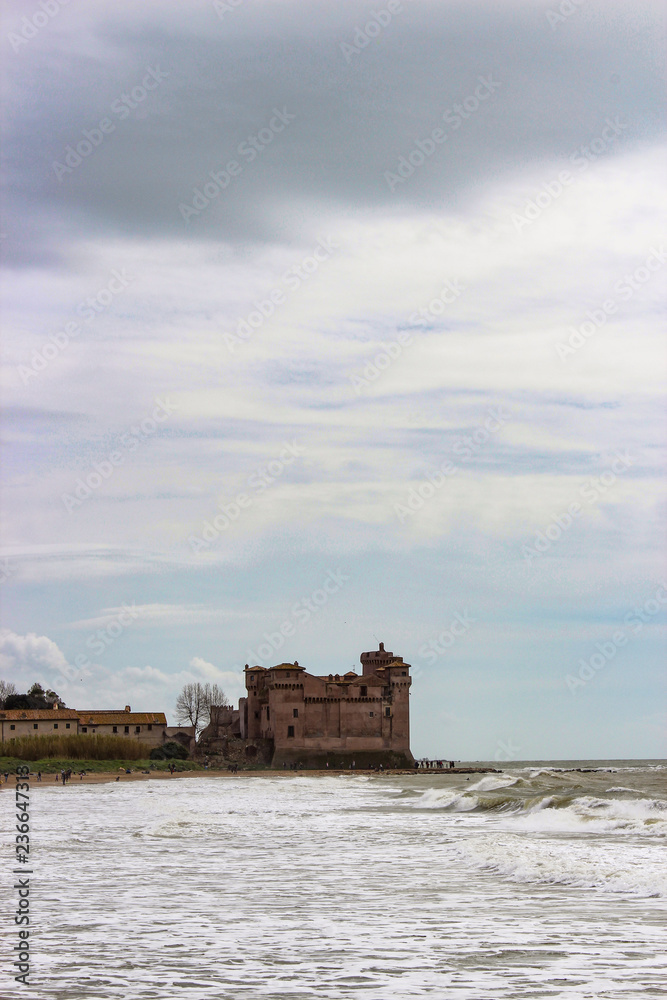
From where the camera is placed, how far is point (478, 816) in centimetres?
3806

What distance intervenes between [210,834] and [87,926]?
15.3 meters

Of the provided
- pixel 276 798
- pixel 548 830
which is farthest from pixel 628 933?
pixel 276 798

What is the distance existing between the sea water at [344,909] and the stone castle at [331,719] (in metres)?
60.9

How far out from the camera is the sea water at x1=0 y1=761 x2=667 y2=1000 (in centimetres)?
1220

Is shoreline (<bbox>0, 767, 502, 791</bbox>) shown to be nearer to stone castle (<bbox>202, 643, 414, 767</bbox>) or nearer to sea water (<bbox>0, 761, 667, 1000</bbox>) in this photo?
stone castle (<bbox>202, 643, 414, 767</bbox>)

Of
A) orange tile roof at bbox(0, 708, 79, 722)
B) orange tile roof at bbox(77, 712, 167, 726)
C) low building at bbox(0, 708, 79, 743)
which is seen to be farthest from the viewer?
orange tile roof at bbox(77, 712, 167, 726)

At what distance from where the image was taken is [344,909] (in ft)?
55.4

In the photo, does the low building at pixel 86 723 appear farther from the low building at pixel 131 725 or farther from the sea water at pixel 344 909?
the sea water at pixel 344 909

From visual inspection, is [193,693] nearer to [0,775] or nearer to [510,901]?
[0,775]

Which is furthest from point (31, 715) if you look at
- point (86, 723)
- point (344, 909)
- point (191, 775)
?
point (344, 909)

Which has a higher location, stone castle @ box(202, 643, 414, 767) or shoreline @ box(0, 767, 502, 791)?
stone castle @ box(202, 643, 414, 767)

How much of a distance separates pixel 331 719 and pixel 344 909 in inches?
3210

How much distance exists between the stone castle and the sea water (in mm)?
60875

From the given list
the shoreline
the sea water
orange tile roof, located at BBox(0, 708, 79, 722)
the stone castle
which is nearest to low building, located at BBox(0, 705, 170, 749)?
orange tile roof, located at BBox(0, 708, 79, 722)
